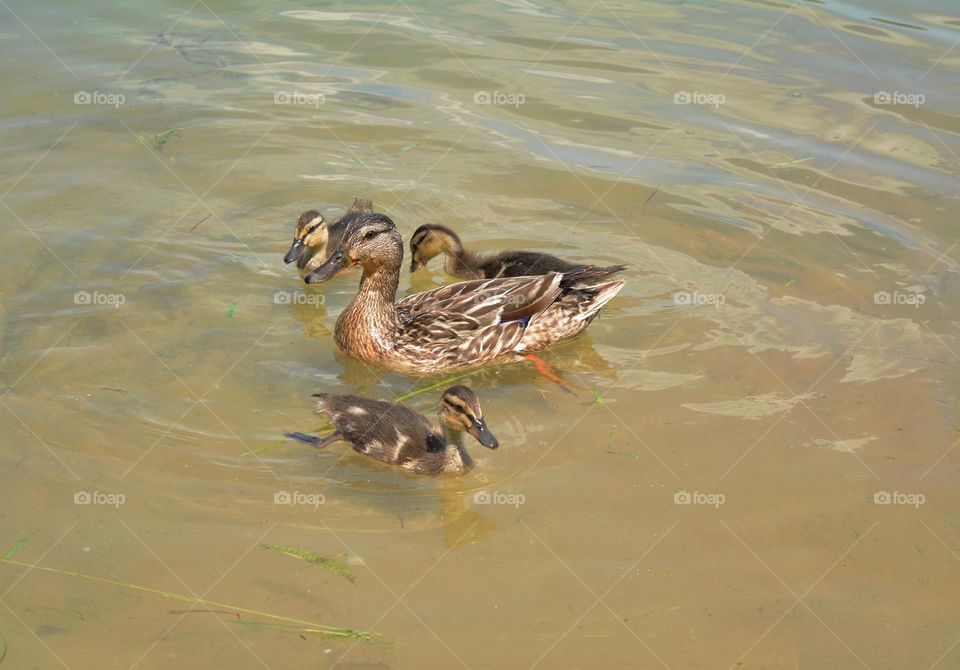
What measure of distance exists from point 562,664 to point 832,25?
9684 mm

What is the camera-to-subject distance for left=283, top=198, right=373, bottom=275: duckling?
8.11 meters

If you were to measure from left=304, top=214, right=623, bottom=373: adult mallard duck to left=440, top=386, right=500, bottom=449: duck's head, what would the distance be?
1142 millimetres

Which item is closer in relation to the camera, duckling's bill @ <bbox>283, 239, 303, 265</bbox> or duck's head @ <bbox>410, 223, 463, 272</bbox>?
duckling's bill @ <bbox>283, 239, 303, 265</bbox>

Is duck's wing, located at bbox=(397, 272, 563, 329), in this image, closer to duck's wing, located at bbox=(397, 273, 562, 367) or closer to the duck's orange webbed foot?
duck's wing, located at bbox=(397, 273, 562, 367)

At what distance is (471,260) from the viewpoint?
8312 mm

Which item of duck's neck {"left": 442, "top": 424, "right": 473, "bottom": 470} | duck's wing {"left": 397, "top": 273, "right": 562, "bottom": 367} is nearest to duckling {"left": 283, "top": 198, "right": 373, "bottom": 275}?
duck's wing {"left": 397, "top": 273, "right": 562, "bottom": 367}

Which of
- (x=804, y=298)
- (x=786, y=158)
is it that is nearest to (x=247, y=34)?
(x=786, y=158)

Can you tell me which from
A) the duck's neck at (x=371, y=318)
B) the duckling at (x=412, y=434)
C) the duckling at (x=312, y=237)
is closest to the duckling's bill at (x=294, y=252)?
the duckling at (x=312, y=237)

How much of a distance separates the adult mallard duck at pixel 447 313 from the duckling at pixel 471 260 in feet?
1.06

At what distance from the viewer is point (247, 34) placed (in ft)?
38.3

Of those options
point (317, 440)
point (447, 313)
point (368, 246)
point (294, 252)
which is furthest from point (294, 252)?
point (317, 440)

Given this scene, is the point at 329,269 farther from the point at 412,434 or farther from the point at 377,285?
the point at 412,434

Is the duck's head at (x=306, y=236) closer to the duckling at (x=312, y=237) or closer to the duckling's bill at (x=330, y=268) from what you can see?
the duckling at (x=312, y=237)

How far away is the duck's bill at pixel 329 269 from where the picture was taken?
7539mm
